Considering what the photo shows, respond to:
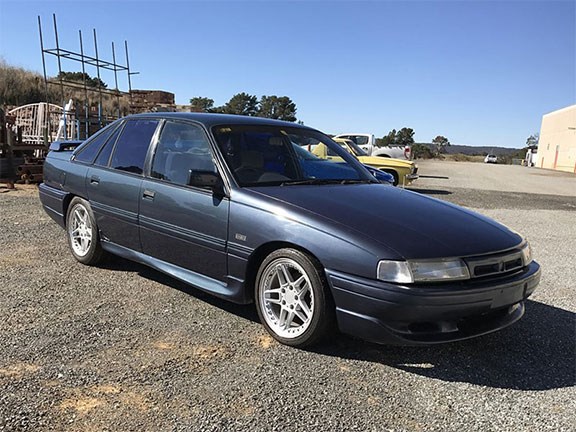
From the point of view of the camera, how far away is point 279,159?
406 centimetres

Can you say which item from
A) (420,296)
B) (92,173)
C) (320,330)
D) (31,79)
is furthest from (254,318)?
(31,79)

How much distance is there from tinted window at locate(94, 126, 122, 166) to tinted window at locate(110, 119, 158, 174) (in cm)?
8

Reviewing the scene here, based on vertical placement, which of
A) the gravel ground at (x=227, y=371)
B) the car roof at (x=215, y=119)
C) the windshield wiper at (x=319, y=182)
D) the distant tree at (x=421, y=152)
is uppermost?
the car roof at (x=215, y=119)

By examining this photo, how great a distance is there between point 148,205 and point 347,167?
1.74 metres

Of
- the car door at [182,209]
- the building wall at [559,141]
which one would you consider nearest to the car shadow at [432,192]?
the car door at [182,209]

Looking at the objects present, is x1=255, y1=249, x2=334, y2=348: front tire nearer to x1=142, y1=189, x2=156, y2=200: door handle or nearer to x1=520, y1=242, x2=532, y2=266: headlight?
x1=142, y1=189, x2=156, y2=200: door handle

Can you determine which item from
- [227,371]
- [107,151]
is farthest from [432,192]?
[227,371]

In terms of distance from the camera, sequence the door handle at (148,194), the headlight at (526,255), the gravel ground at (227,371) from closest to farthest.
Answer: the gravel ground at (227,371), the headlight at (526,255), the door handle at (148,194)

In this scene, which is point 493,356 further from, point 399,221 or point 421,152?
point 421,152

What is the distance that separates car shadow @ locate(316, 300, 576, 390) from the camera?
2.98m

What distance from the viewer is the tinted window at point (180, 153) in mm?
3840

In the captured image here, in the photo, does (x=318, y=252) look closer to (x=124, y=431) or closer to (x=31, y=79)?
(x=124, y=431)

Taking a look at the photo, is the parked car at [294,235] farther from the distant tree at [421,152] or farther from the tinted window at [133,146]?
the distant tree at [421,152]

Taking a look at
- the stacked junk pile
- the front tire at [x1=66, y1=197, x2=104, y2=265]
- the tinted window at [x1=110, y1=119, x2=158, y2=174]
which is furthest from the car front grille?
the stacked junk pile
